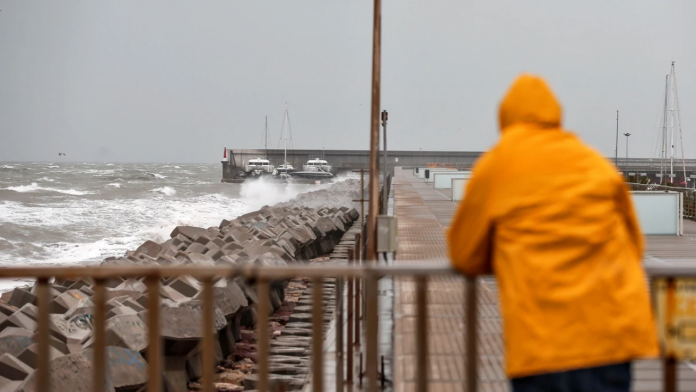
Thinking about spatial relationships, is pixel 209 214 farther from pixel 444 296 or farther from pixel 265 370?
pixel 265 370

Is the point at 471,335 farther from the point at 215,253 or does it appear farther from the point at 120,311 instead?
the point at 215,253

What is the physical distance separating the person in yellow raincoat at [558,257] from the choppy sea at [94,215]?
83.7 ft

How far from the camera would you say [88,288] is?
13773mm

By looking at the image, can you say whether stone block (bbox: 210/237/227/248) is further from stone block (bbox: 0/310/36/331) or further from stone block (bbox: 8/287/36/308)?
stone block (bbox: 0/310/36/331)

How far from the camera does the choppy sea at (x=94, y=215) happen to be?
3186 centimetres

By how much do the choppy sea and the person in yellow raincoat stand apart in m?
25.5

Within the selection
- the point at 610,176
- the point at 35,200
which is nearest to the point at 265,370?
the point at 610,176

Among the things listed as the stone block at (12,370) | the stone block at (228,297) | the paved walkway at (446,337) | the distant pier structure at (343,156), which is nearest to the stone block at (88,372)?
the stone block at (12,370)

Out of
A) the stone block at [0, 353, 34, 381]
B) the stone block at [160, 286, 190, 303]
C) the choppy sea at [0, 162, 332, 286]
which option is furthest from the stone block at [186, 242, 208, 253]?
the stone block at [0, 353, 34, 381]

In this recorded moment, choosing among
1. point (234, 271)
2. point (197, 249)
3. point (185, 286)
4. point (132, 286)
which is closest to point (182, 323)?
point (185, 286)

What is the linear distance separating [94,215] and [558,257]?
48531 millimetres

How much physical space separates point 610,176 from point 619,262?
0.95 ft

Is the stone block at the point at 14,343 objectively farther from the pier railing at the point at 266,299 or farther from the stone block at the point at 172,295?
the pier railing at the point at 266,299

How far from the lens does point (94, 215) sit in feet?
161
